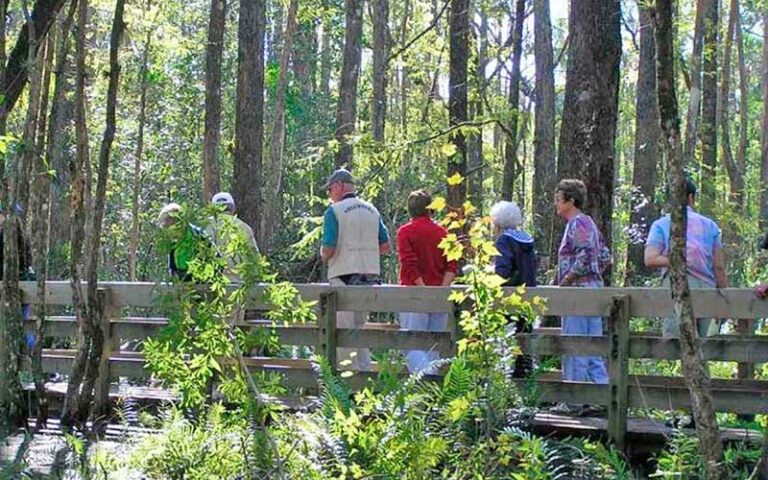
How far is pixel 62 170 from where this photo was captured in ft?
89.0

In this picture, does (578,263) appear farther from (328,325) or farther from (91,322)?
(91,322)

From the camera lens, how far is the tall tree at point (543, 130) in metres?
21.4

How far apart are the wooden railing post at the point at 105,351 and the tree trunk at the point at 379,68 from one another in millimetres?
11451

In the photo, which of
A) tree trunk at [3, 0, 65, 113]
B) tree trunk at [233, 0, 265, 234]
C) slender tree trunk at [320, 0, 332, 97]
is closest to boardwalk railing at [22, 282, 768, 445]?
tree trunk at [3, 0, 65, 113]

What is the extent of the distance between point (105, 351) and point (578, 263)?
14.0 feet

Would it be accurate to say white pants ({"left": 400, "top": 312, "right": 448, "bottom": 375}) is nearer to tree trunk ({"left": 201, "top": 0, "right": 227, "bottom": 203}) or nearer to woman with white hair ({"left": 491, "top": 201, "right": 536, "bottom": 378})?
woman with white hair ({"left": 491, "top": 201, "right": 536, "bottom": 378})

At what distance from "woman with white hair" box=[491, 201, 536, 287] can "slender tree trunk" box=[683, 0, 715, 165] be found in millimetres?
13969

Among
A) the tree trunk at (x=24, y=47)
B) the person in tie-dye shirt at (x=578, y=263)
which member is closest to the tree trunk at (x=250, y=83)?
the tree trunk at (x=24, y=47)

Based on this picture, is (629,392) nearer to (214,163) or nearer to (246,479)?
(246,479)

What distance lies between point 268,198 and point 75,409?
16683mm

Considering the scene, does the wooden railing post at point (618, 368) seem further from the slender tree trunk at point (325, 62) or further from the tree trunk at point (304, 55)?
the slender tree trunk at point (325, 62)

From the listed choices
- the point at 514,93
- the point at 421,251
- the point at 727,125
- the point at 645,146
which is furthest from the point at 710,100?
the point at 421,251

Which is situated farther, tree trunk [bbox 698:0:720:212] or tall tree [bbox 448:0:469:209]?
tree trunk [bbox 698:0:720:212]

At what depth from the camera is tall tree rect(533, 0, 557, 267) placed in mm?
21359
